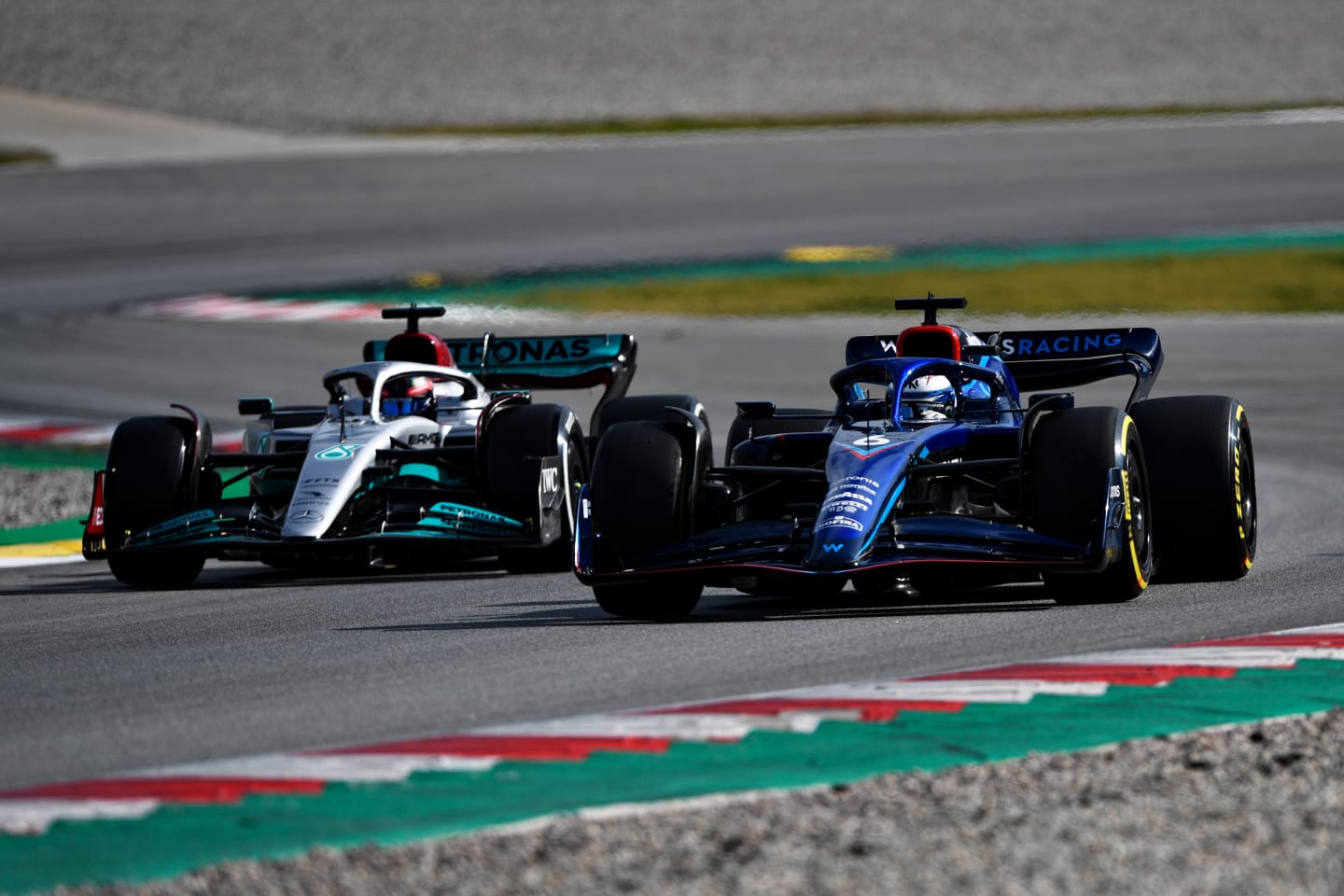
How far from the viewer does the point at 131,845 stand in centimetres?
509

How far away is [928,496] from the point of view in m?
9.52

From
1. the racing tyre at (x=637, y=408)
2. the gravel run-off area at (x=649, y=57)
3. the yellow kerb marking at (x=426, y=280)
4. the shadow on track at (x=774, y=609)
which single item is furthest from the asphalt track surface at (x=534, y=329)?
the gravel run-off area at (x=649, y=57)

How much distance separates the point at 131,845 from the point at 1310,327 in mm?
18372

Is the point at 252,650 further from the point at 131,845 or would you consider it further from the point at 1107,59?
the point at 1107,59

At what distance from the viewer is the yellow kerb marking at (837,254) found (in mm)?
26328

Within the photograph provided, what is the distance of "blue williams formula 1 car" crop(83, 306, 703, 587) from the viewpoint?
1122 centimetres

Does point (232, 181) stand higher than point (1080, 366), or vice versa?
point (232, 181)

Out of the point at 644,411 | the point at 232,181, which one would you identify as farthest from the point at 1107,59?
the point at 644,411

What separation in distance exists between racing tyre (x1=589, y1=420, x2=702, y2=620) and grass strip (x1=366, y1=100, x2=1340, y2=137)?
28346 mm

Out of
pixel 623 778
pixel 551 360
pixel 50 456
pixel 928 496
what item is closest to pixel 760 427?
pixel 928 496

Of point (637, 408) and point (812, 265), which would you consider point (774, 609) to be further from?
point (812, 265)

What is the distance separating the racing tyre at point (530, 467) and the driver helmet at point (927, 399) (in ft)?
7.52

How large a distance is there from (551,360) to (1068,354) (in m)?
3.68

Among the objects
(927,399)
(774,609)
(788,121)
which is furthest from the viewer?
(788,121)
